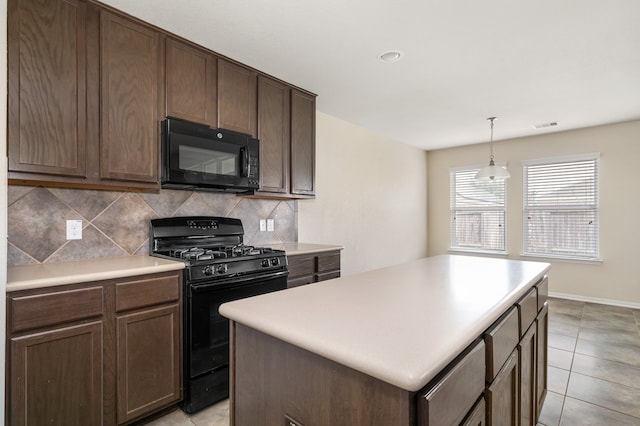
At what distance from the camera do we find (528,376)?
1.58m

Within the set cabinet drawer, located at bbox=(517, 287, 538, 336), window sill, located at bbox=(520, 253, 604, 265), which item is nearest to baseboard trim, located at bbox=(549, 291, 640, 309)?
window sill, located at bbox=(520, 253, 604, 265)

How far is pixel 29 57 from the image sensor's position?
1689mm

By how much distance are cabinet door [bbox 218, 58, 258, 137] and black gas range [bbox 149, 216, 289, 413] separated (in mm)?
868

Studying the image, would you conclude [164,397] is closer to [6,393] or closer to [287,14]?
[6,393]

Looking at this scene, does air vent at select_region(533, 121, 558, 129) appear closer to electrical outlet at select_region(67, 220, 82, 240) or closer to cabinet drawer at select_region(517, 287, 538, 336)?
cabinet drawer at select_region(517, 287, 538, 336)

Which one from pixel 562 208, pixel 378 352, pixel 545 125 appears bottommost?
pixel 378 352

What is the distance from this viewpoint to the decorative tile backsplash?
1904mm

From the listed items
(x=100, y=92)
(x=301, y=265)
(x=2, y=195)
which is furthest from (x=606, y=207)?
(x=2, y=195)

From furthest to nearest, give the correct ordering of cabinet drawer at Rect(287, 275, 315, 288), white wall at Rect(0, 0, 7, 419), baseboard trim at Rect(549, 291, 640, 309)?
baseboard trim at Rect(549, 291, 640, 309), cabinet drawer at Rect(287, 275, 315, 288), white wall at Rect(0, 0, 7, 419)

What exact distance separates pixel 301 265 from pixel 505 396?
1.85 m

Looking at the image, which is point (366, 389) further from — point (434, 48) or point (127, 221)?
point (434, 48)

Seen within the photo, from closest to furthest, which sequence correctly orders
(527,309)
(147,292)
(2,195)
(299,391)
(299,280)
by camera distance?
(299,391)
(2,195)
(527,309)
(147,292)
(299,280)

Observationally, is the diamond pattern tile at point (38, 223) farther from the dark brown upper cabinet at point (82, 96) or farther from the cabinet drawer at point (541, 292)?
the cabinet drawer at point (541, 292)

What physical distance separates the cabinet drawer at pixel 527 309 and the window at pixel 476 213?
13.5ft
